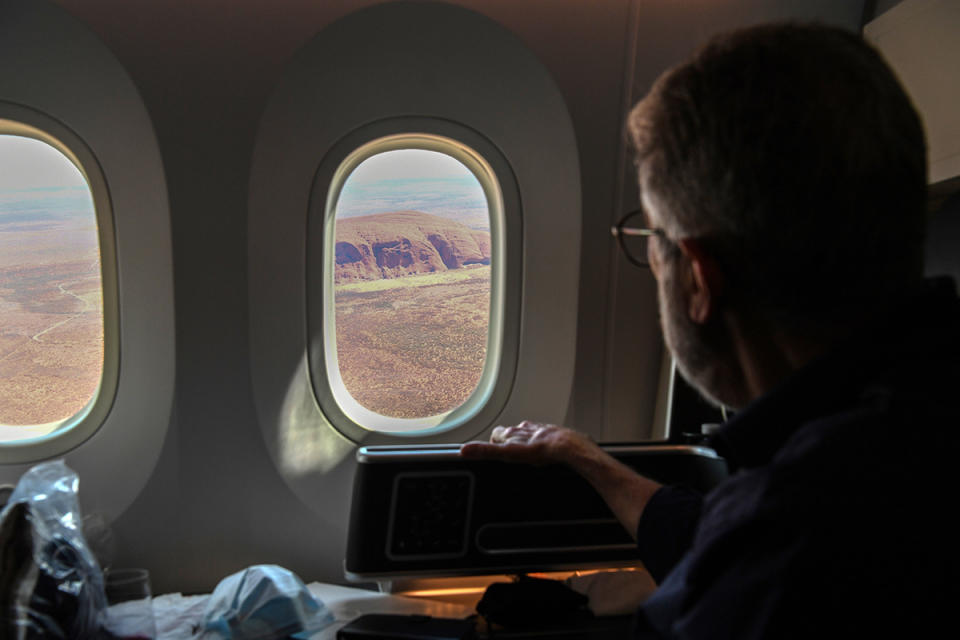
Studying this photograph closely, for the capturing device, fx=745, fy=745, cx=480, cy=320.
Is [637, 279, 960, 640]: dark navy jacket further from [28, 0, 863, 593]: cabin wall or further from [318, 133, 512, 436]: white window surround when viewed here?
[318, 133, 512, 436]: white window surround

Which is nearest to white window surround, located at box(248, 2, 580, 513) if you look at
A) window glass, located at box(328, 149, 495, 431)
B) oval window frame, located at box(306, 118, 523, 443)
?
oval window frame, located at box(306, 118, 523, 443)

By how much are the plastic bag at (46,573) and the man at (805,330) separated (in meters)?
1.44

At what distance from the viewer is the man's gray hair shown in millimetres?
609

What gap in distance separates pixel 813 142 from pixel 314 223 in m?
1.93

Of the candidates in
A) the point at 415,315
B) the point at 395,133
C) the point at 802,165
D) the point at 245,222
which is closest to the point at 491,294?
the point at 415,315

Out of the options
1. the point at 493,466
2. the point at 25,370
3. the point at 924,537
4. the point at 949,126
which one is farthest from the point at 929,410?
the point at 25,370

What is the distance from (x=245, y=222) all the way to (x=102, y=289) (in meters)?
0.53

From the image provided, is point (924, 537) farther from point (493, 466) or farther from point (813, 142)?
point (493, 466)

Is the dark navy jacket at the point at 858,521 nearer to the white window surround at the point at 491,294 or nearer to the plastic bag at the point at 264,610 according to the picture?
A: the plastic bag at the point at 264,610

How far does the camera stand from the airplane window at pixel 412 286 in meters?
2.49

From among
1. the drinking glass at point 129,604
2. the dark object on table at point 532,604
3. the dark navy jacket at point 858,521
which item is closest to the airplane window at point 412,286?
the drinking glass at point 129,604

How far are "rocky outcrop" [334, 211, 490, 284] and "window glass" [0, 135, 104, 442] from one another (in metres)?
0.78

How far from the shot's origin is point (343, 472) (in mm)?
2453

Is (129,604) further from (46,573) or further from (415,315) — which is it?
(415,315)
